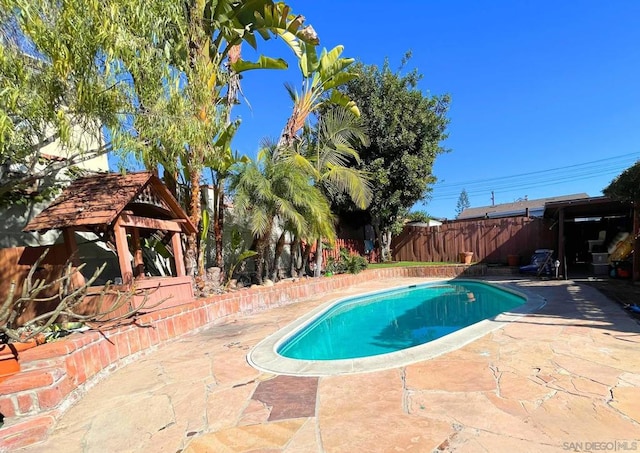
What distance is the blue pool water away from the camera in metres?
6.63

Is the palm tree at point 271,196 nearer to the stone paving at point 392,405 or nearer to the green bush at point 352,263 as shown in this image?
the green bush at point 352,263

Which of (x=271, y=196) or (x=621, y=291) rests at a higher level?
(x=271, y=196)

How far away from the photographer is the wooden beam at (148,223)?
5.89 meters

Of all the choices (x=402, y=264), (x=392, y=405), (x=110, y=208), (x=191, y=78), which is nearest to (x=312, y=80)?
(x=191, y=78)

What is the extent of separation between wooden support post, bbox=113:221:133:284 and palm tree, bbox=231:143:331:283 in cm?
362

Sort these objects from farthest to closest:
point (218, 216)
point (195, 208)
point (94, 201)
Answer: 1. point (218, 216)
2. point (195, 208)
3. point (94, 201)

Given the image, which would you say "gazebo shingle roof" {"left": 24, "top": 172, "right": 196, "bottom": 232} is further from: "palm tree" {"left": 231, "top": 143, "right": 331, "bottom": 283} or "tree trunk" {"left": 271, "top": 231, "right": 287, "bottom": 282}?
"tree trunk" {"left": 271, "top": 231, "right": 287, "bottom": 282}

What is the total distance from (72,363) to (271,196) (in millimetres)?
6228

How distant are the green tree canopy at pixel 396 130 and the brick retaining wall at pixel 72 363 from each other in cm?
1092

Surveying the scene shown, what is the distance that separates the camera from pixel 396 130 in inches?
628

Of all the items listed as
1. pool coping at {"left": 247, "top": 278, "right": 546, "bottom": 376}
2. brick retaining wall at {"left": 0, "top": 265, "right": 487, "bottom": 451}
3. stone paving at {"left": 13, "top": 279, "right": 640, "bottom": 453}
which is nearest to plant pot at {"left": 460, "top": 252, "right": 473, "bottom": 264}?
pool coping at {"left": 247, "top": 278, "right": 546, "bottom": 376}

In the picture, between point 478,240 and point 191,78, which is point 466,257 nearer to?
point 478,240

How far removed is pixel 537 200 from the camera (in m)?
34.6

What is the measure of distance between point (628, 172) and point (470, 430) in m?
8.64
